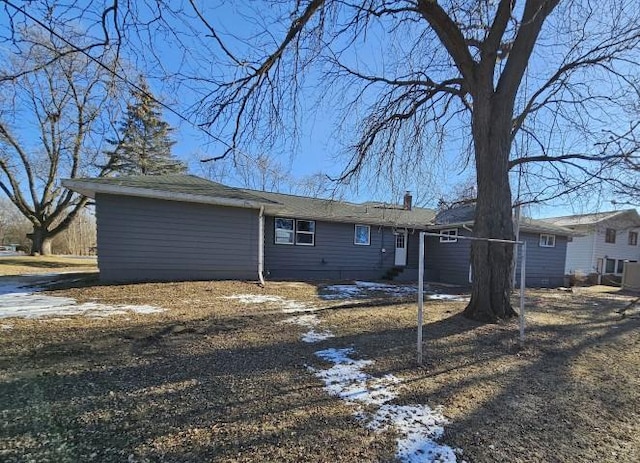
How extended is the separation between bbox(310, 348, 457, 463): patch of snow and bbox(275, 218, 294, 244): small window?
978cm

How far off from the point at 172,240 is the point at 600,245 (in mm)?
27628

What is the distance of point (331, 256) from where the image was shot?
1497cm

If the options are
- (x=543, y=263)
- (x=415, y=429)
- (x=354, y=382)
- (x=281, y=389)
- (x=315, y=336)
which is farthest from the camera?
(x=543, y=263)

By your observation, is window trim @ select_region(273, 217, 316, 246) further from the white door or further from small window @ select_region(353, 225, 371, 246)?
the white door

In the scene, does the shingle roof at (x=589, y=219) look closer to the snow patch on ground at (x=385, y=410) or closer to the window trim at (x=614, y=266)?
the window trim at (x=614, y=266)

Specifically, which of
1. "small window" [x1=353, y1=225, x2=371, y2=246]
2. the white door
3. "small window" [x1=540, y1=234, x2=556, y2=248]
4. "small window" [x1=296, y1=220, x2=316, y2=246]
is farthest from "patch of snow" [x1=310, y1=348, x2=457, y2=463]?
"small window" [x1=540, y1=234, x2=556, y2=248]

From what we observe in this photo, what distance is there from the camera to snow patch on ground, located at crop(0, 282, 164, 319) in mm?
6230

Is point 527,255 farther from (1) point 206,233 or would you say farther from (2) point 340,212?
(1) point 206,233

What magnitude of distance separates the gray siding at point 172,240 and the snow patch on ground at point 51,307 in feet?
7.04

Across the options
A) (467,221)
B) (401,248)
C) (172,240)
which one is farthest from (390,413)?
(401,248)

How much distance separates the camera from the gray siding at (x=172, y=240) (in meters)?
9.85

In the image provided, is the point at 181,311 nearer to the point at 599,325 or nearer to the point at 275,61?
the point at 275,61

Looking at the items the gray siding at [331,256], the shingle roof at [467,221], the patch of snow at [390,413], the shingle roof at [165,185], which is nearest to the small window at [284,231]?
the gray siding at [331,256]

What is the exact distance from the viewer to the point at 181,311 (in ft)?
22.6
